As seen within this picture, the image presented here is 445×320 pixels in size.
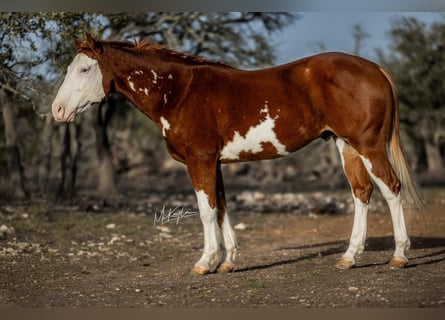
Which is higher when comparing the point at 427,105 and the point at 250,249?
the point at 427,105

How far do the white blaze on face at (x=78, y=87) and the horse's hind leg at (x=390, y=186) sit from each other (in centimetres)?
202

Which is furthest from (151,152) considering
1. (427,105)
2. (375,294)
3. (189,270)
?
(375,294)

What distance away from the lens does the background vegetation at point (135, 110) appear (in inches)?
263

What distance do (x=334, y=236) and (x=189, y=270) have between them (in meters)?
2.27

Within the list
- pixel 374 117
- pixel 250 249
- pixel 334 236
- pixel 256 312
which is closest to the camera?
pixel 256 312

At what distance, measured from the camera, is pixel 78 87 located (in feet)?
16.1

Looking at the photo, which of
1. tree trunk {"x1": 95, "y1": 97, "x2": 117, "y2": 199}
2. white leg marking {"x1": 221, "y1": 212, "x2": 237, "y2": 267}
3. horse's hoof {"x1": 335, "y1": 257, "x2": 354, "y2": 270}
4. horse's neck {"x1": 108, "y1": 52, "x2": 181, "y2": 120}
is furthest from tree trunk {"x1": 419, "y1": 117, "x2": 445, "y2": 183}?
horse's neck {"x1": 108, "y1": 52, "x2": 181, "y2": 120}

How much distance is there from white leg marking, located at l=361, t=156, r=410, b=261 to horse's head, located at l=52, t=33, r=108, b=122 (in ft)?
6.66

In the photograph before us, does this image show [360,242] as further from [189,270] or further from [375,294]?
[189,270]

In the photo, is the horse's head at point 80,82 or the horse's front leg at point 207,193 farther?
the horse's head at point 80,82

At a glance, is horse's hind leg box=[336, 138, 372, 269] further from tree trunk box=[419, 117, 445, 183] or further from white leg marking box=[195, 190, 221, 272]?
tree trunk box=[419, 117, 445, 183]

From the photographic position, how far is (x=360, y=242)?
16.1 feet

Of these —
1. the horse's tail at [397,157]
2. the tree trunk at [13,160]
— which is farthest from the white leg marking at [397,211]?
the tree trunk at [13,160]

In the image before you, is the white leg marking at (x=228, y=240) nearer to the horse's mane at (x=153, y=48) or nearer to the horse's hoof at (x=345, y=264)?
the horse's hoof at (x=345, y=264)
